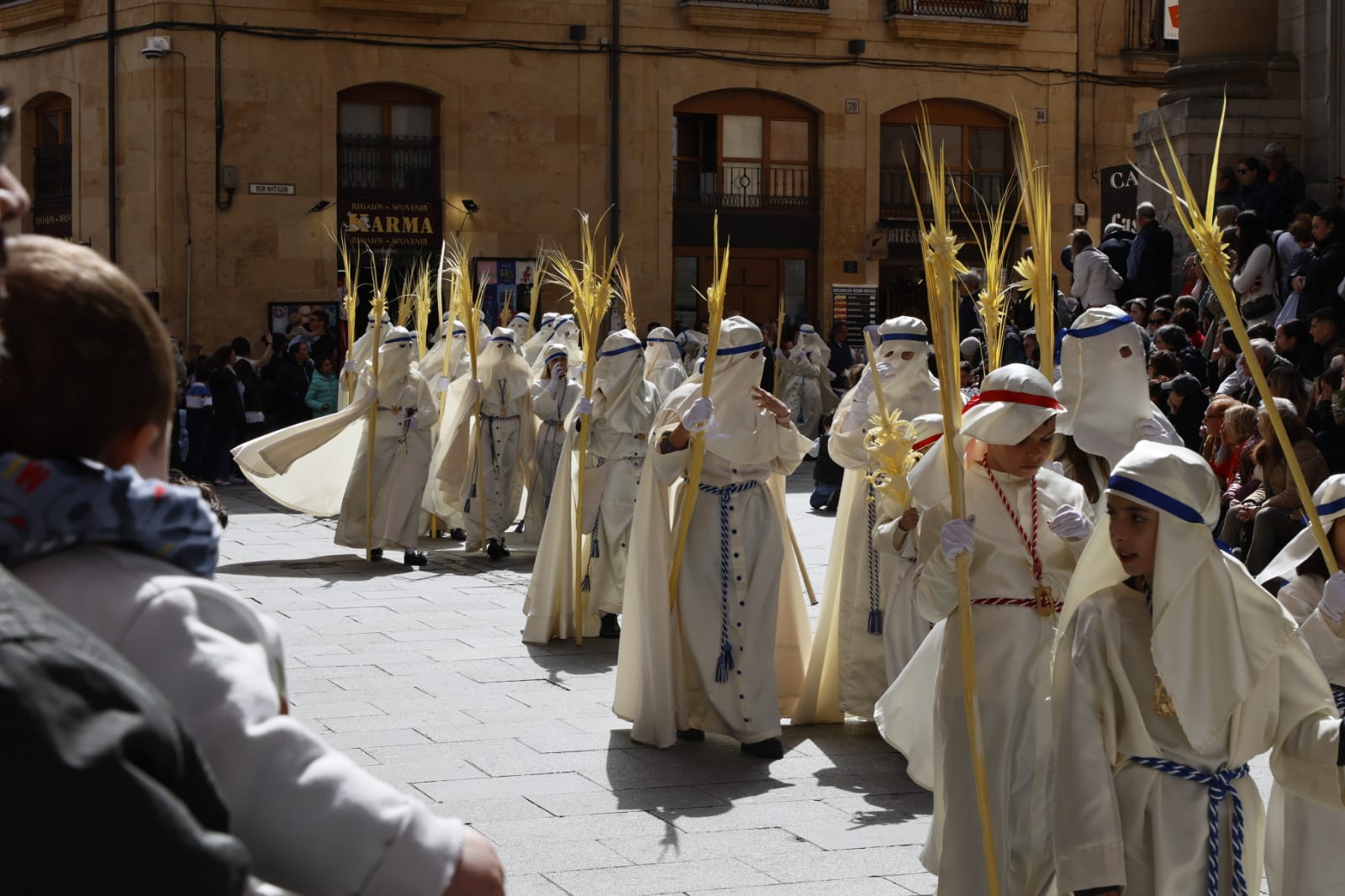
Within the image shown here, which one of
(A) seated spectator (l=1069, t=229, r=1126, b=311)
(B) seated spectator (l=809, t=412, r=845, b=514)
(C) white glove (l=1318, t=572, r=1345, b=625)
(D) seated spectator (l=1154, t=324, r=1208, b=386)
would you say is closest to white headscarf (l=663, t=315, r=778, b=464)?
(C) white glove (l=1318, t=572, r=1345, b=625)

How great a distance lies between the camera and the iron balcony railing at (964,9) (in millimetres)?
30422

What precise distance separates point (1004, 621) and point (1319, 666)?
910mm

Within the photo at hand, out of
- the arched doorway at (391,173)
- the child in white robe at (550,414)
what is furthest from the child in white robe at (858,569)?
the arched doorway at (391,173)

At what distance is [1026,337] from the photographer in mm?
15195

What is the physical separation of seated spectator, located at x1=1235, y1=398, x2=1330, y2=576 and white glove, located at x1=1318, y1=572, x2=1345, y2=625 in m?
4.70

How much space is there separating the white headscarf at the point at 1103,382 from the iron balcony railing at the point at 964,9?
2480cm

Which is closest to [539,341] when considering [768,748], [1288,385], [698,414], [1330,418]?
[1288,385]

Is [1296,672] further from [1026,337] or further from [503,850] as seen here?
[1026,337]

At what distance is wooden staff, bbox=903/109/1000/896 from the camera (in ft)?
15.5

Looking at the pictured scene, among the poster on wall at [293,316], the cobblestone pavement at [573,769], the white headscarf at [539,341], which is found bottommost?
the cobblestone pavement at [573,769]

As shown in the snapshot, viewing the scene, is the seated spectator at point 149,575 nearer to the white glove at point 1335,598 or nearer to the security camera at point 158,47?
the white glove at point 1335,598

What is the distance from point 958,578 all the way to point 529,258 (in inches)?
945

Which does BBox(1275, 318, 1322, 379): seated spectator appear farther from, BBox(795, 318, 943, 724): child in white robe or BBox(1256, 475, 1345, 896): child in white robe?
BBox(1256, 475, 1345, 896): child in white robe

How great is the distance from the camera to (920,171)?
1206 inches
